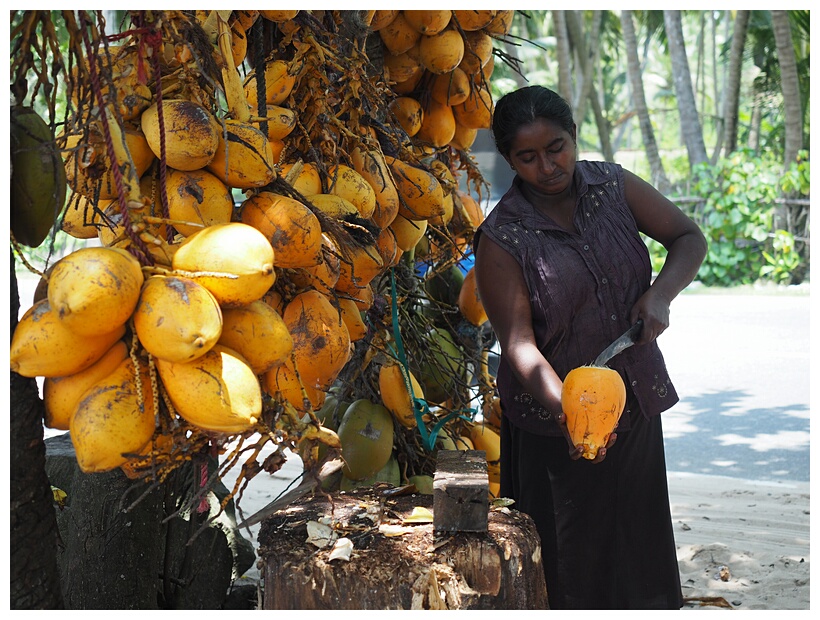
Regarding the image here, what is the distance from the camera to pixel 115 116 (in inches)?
50.7

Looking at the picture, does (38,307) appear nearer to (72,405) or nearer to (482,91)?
(72,405)

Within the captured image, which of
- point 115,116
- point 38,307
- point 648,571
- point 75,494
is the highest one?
point 115,116

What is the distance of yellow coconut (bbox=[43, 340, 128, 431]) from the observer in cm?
119

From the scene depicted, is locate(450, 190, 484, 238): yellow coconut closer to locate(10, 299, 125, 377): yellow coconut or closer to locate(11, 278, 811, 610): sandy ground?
locate(11, 278, 811, 610): sandy ground

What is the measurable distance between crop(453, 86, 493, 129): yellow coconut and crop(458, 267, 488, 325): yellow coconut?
18.0 inches

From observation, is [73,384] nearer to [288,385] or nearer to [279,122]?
[288,385]

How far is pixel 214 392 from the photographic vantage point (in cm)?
112

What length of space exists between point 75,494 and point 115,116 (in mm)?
1242

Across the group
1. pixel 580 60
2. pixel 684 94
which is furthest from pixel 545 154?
pixel 684 94

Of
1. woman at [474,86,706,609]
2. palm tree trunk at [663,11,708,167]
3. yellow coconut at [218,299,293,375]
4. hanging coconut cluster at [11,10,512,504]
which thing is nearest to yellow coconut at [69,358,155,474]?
hanging coconut cluster at [11,10,512,504]

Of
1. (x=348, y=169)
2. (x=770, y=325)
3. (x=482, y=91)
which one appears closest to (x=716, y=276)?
(x=770, y=325)

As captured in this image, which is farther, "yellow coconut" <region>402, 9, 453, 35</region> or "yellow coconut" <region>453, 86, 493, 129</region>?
"yellow coconut" <region>453, 86, 493, 129</region>

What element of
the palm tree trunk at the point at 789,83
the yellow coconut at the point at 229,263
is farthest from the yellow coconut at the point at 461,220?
the palm tree trunk at the point at 789,83

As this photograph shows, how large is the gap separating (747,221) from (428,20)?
8.77 meters
